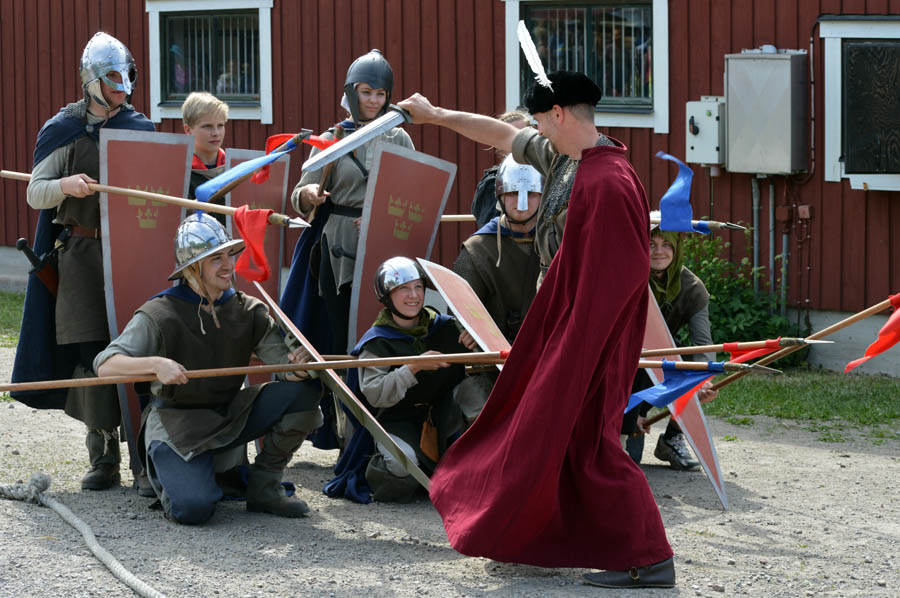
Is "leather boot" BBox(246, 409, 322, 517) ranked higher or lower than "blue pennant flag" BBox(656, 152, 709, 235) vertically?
lower

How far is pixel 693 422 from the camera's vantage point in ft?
17.7

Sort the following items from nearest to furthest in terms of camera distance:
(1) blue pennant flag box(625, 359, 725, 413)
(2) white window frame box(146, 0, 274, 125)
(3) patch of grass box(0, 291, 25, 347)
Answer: (1) blue pennant flag box(625, 359, 725, 413), (3) patch of grass box(0, 291, 25, 347), (2) white window frame box(146, 0, 274, 125)

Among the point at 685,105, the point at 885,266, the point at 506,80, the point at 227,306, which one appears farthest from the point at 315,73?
the point at 227,306

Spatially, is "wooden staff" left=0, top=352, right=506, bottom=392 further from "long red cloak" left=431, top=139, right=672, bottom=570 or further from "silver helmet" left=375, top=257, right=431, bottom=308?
"silver helmet" left=375, top=257, right=431, bottom=308

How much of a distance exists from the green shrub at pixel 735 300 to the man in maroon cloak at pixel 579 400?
4447 mm

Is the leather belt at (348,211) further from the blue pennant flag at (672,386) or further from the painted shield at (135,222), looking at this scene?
the blue pennant flag at (672,386)

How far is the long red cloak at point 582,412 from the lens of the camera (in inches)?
162

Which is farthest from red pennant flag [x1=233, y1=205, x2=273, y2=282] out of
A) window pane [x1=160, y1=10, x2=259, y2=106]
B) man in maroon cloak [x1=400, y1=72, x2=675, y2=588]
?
window pane [x1=160, y1=10, x2=259, y2=106]

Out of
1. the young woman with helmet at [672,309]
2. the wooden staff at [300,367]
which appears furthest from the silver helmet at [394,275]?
the young woman with helmet at [672,309]

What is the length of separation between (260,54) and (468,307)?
21.0 feet

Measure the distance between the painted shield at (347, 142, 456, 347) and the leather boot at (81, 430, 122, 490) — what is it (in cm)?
108

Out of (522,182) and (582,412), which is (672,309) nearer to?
(522,182)

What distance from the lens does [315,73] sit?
35.3 ft

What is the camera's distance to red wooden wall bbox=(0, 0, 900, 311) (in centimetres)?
848
